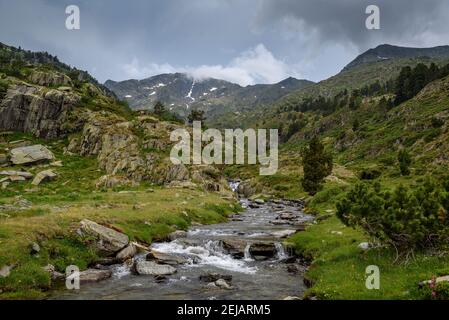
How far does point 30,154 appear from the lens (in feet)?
316

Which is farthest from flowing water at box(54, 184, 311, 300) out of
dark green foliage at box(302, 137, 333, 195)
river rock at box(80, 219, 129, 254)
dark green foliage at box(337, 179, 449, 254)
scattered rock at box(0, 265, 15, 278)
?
dark green foliage at box(302, 137, 333, 195)

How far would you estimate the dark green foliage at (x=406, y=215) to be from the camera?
82.3 ft

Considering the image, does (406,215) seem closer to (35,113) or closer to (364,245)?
(364,245)

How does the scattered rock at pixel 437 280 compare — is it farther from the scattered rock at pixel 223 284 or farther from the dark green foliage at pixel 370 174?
the dark green foliage at pixel 370 174

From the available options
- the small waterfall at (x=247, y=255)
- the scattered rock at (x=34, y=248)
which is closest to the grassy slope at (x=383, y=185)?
the small waterfall at (x=247, y=255)

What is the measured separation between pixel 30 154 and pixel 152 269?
3093 inches

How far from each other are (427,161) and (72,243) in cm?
11024

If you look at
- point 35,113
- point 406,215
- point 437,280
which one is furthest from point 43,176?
point 437,280

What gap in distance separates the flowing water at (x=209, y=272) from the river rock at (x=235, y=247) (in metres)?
0.04

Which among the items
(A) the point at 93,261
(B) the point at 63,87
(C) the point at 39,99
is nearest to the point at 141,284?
(A) the point at 93,261

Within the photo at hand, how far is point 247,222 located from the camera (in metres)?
60.4

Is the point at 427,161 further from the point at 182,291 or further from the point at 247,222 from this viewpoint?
the point at 182,291

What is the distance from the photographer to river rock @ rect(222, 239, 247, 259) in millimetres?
37375

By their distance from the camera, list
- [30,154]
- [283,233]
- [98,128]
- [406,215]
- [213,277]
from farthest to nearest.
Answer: [98,128] < [30,154] < [283,233] < [213,277] < [406,215]
